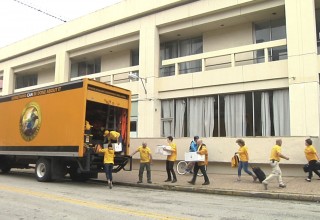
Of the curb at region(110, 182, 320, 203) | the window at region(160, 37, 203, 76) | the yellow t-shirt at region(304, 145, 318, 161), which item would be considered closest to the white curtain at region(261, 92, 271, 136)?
the yellow t-shirt at region(304, 145, 318, 161)

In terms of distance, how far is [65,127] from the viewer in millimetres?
13086

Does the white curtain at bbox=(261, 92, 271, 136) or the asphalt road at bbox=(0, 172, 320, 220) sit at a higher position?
the white curtain at bbox=(261, 92, 271, 136)

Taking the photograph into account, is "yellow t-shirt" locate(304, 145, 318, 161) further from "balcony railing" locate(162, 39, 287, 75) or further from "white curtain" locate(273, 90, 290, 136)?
"balcony railing" locate(162, 39, 287, 75)

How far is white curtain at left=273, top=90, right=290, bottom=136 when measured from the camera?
1641cm

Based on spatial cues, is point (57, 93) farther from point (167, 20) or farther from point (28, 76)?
point (28, 76)

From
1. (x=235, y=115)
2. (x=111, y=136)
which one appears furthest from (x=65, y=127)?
(x=235, y=115)

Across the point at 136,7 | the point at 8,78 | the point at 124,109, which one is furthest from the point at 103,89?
the point at 8,78

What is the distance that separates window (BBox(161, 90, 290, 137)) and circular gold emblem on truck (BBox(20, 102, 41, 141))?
313 inches

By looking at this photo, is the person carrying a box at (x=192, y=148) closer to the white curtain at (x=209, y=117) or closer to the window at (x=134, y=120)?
the white curtain at (x=209, y=117)

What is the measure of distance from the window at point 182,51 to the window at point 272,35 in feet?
11.0

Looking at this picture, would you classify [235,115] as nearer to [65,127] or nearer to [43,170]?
[65,127]

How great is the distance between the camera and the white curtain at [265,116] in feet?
55.4

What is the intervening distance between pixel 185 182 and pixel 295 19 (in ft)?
28.7

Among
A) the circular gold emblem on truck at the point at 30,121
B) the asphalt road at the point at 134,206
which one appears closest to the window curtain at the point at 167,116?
the circular gold emblem on truck at the point at 30,121
